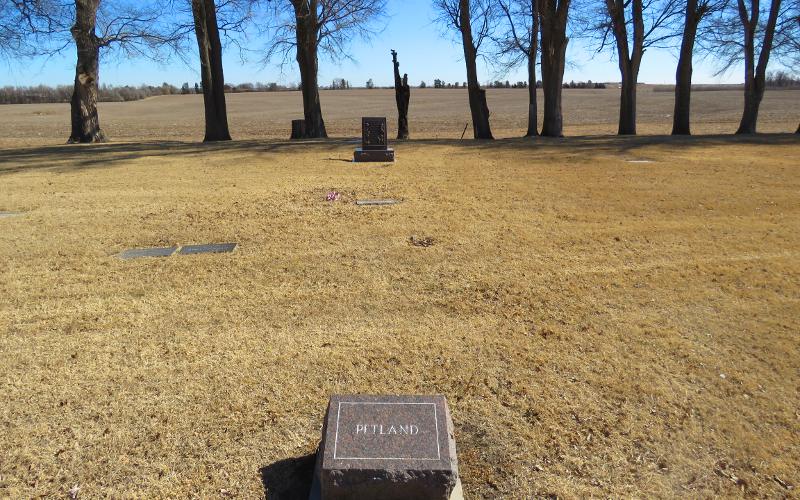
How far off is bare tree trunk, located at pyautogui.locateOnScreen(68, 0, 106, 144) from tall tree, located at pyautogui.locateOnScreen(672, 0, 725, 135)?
19.9 m

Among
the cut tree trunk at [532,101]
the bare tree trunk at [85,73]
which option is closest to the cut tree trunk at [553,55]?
the cut tree trunk at [532,101]

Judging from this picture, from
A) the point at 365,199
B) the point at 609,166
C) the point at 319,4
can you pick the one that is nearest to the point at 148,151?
the point at 319,4

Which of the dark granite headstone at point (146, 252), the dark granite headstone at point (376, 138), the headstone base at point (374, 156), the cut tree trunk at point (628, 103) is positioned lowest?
the dark granite headstone at point (146, 252)

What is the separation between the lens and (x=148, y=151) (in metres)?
15.9

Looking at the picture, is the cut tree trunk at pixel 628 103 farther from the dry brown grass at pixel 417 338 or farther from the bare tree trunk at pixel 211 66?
the bare tree trunk at pixel 211 66

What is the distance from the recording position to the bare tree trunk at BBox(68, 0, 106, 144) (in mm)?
18431

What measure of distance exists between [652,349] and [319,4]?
1771cm

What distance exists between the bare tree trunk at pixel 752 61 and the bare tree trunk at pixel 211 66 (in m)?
18.7

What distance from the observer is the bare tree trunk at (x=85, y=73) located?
18431 mm

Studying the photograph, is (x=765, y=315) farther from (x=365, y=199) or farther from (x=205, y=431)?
(x=365, y=199)

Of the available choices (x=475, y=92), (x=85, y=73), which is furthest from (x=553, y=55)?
(x=85, y=73)

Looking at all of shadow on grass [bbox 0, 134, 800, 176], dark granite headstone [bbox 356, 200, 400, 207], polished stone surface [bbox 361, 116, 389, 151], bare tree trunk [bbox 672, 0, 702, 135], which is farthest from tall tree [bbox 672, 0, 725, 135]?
dark granite headstone [bbox 356, 200, 400, 207]

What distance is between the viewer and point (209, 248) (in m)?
6.52

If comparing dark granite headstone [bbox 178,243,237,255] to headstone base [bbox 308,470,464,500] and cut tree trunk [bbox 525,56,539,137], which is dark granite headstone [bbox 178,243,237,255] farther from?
cut tree trunk [bbox 525,56,539,137]
